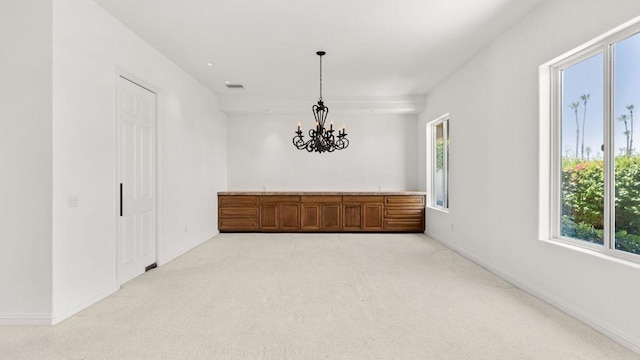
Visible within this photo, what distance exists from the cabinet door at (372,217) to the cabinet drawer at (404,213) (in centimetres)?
19

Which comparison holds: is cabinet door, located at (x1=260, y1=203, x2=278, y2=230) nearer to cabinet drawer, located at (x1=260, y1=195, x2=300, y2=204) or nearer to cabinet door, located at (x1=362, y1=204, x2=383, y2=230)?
cabinet drawer, located at (x1=260, y1=195, x2=300, y2=204)

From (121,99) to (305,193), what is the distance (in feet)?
13.1

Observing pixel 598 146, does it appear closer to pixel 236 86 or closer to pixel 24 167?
pixel 24 167

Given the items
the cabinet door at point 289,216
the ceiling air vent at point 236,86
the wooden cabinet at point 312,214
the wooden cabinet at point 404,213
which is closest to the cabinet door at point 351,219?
the wooden cabinet at point 312,214

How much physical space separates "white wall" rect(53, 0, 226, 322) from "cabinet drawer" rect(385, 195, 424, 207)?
4194 mm

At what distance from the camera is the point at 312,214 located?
6.96 m

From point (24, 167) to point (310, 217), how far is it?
490cm

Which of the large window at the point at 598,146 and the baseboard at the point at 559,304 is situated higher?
the large window at the point at 598,146

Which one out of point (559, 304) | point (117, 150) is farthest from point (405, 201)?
point (117, 150)

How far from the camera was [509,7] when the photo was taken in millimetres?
3217

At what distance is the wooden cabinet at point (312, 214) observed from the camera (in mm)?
6918

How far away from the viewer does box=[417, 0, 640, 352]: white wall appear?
2.45 m

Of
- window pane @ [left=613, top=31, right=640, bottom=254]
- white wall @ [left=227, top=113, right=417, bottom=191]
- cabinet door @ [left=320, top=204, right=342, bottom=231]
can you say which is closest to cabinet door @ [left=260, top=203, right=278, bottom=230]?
white wall @ [left=227, top=113, right=417, bottom=191]

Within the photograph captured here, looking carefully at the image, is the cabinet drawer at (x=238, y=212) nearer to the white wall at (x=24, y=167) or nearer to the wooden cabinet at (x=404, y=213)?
the wooden cabinet at (x=404, y=213)
